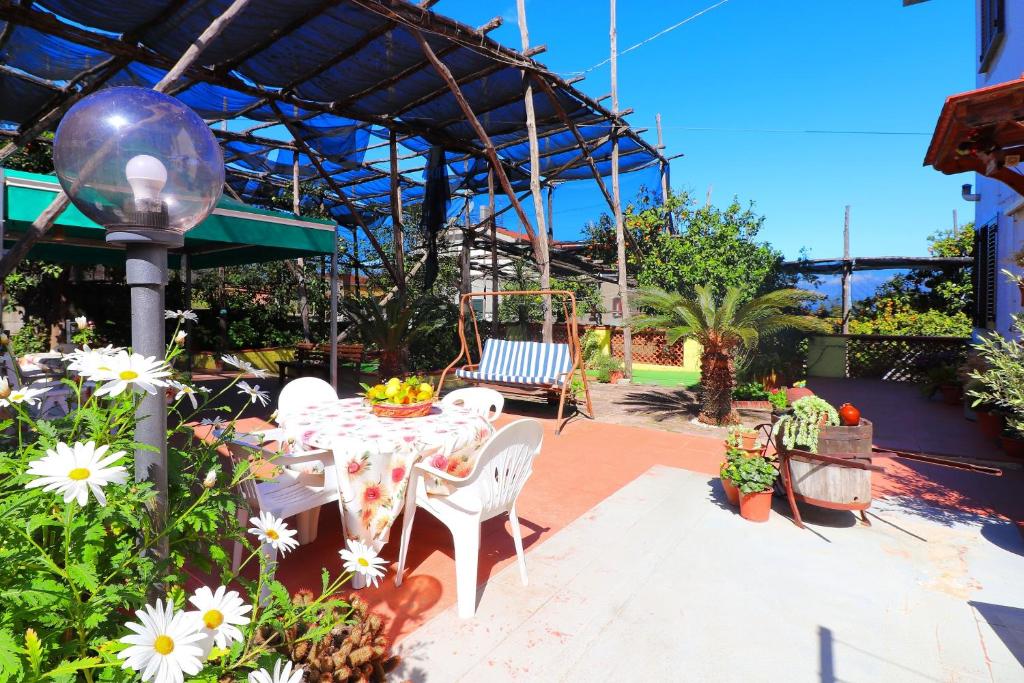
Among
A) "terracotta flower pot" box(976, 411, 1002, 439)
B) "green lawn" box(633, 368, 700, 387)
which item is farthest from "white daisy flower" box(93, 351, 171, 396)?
"green lawn" box(633, 368, 700, 387)

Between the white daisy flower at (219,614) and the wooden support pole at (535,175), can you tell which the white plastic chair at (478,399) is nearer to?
the white daisy flower at (219,614)

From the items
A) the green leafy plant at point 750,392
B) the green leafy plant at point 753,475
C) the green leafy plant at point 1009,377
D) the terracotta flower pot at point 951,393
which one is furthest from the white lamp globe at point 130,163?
the terracotta flower pot at point 951,393

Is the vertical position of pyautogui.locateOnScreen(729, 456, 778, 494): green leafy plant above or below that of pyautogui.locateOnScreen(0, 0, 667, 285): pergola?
below

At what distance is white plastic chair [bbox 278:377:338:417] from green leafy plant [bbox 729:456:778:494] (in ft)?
8.65

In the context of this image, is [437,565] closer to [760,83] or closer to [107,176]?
[107,176]

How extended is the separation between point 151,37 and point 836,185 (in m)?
17.1

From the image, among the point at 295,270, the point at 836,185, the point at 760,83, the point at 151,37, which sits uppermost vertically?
the point at 760,83

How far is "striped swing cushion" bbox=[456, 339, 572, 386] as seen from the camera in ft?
21.1

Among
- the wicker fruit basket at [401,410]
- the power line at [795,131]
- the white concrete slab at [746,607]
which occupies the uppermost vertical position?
the power line at [795,131]

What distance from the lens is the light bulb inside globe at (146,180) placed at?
1.06 metres

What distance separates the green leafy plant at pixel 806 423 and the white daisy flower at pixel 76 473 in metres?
3.28

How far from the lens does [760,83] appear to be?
41.2 feet

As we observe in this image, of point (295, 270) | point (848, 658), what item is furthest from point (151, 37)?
point (848, 658)

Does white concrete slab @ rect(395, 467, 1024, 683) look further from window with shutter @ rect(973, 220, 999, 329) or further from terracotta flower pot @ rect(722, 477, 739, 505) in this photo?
window with shutter @ rect(973, 220, 999, 329)
